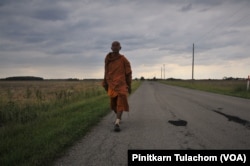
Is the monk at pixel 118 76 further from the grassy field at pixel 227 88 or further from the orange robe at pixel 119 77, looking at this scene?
the grassy field at pixel 227 88

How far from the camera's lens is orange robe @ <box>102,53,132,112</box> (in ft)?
27.0

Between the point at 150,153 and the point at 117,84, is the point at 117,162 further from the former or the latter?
the point at 117,84

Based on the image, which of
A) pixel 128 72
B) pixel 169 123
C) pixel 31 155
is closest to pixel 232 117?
pixel 169 123

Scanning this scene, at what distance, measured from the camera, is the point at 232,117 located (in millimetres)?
10070

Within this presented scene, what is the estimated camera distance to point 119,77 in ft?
27.0

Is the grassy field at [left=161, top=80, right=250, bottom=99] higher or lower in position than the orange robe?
lower

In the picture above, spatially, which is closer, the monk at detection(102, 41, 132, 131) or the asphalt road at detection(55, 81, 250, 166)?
the asphalt road at detection(55, 81, 250, 166)

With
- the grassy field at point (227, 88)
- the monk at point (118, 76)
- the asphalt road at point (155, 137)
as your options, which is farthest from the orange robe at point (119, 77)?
the grassy field at point (227, 88)

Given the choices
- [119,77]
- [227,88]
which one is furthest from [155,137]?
[227,88]

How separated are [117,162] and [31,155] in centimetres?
156

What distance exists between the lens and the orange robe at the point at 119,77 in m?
8.23

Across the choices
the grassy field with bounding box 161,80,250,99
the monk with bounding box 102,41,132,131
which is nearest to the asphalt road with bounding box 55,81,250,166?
the monk with bounding box 102,41,132,131

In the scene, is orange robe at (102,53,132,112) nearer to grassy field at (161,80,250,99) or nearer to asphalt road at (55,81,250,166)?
asphalt road at (55,81,250,166)

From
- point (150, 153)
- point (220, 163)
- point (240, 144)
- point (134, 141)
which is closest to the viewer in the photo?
point (220, 163)
